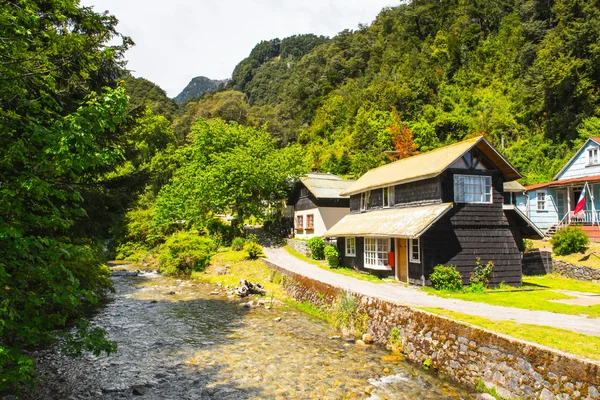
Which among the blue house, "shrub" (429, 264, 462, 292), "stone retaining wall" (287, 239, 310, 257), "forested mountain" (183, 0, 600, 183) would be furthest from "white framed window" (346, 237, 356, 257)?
"forested mountain" (183, 0, 600, 183)

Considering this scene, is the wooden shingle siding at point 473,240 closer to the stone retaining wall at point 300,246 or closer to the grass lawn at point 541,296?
the grass lawn at point 541,296

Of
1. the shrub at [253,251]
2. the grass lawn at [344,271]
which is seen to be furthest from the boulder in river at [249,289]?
the shrub at [253,251]

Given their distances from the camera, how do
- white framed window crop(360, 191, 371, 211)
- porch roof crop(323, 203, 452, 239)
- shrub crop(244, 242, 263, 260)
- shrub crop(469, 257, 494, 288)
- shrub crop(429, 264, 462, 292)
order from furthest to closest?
1. shrub crop(244, 242, 263, 260)
2. white framed window crop(360, 191, 371, 211)
3. shrub crop(469, 257, 494, 288)
4. porch roof crop(323, 203, 452, 239)
5. shrub crop(429, 264, 462, 292)

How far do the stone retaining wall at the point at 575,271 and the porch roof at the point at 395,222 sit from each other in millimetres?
10115

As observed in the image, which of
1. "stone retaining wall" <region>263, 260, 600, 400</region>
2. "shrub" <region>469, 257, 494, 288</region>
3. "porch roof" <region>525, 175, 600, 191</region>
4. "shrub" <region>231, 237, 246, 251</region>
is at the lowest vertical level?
"stone retaining wall" <region>263, 260, 600, 400</region>

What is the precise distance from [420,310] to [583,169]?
27.6 m

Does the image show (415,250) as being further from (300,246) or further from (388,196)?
(300,246)

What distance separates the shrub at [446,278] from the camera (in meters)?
18.6

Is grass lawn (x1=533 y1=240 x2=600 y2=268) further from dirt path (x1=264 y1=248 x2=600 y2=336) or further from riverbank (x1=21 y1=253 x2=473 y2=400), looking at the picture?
riverbank (x1=21 y1=253 x2=473 y2=400)

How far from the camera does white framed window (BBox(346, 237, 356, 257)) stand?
26781 millimetres

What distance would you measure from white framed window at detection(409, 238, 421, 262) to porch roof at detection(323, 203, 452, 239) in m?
1.11

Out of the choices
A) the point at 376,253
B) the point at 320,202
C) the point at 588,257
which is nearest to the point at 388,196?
the point at 376,253

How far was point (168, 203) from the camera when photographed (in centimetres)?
3962

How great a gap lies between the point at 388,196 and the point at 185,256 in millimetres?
18426
